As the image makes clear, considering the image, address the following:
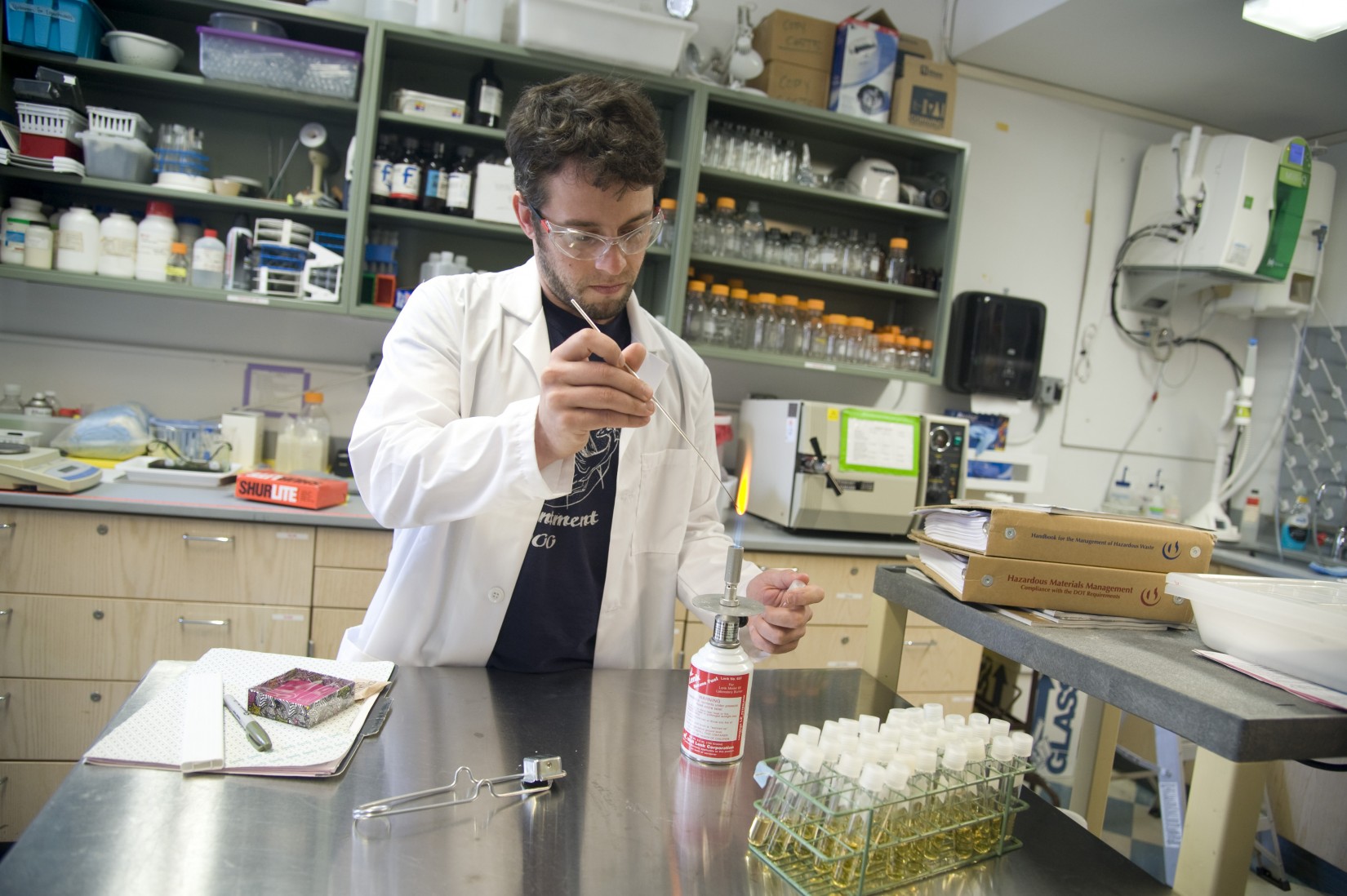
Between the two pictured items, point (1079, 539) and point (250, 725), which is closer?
point (250, 725)

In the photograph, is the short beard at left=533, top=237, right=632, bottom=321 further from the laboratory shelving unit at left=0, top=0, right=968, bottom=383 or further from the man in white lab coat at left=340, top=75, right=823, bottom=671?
the laboratory shelving unit at left=0, top=0, right=968, bottom=383

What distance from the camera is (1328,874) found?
7.13 feet

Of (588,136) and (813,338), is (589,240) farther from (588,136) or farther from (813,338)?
(813,338)

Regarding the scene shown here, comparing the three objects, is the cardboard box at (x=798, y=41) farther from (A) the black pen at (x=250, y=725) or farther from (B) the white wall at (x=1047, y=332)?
(A) the black pen at (x=250, y=725)

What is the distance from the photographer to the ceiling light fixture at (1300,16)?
2436 mm

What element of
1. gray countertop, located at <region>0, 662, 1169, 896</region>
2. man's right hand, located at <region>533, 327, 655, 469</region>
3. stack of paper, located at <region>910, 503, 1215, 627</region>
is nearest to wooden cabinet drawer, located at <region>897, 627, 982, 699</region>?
stack of paper, located at <region>910, 503, 1215, 627</region>

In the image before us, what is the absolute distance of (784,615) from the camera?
117 centimetres

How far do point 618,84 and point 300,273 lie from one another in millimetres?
1556

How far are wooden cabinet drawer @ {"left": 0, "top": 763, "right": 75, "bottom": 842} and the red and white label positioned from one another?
197 cm

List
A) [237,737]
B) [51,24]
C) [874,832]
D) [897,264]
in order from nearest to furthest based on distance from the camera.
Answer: [874,832] < [237,737] < [51,24] < [897,264]

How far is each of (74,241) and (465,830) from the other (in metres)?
2.43

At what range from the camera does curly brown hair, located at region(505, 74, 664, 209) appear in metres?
1.30

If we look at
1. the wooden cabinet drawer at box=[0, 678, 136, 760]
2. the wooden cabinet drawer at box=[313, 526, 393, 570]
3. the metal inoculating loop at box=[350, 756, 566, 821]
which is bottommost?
the wooden cabinet drawer at box=[0, 678, 136, 760]

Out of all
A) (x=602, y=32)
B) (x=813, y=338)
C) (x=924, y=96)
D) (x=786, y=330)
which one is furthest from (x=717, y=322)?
(x=924, y=96)
